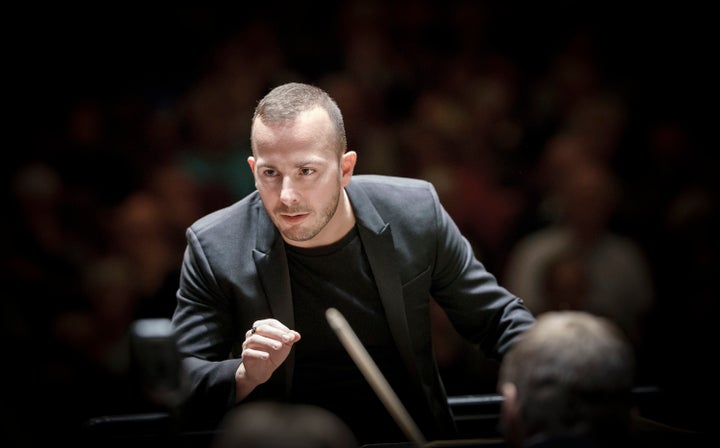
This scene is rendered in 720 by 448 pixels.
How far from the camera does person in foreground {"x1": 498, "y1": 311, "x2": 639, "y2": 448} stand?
138 centimetres

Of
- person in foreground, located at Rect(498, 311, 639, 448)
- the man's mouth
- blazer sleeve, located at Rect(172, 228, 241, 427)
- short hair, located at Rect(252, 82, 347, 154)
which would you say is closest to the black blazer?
blazer sleeve, located at Rect(172, 228, 241, 427)

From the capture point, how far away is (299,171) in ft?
7.18

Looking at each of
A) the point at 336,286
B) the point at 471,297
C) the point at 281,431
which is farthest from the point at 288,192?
the point at 281,431

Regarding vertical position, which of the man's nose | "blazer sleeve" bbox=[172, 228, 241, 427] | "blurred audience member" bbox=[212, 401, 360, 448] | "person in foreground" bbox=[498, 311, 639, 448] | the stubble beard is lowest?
"blazer sleeve" bbox=[172, 228, 241, 427]

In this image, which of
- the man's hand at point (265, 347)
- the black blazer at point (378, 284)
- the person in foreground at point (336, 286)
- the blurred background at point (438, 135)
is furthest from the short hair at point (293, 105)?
the blurred background at point (438, 135)

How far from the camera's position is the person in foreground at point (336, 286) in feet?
7.39

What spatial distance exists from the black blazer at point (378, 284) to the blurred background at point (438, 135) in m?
0.98

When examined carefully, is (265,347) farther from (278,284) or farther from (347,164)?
(347,164)

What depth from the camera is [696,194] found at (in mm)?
3838

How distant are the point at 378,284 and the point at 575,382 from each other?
102cm

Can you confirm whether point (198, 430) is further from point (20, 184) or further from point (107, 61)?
point (107, 61)

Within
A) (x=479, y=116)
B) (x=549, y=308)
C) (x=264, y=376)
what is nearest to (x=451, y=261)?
(x=264, y=376)

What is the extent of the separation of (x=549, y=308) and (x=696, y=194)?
0.86m

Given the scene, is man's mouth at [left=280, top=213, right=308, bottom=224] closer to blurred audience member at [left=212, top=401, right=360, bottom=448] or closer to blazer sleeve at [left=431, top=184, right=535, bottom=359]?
blazer sleeve at [left=431, top=184, right=535, bottom=359]
